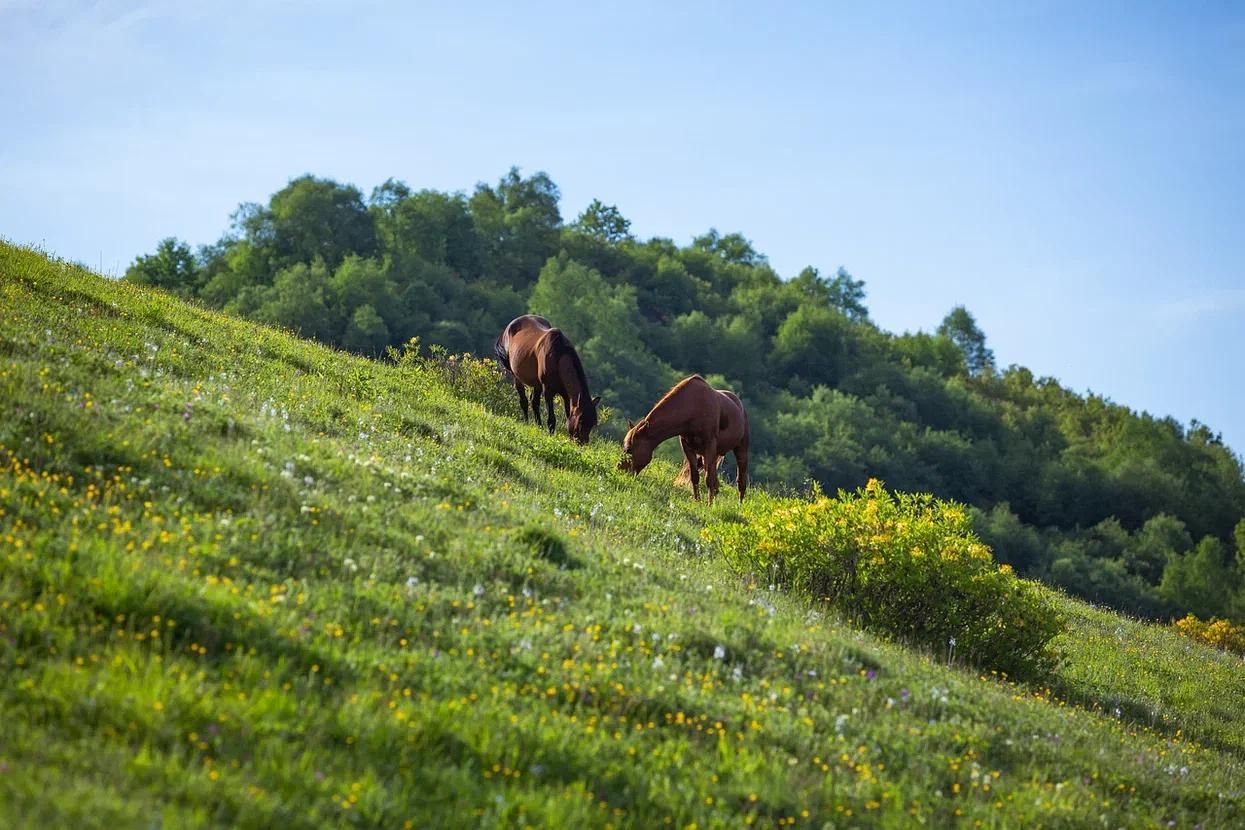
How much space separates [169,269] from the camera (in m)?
72.0

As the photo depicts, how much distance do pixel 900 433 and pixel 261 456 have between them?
89544 millimetres

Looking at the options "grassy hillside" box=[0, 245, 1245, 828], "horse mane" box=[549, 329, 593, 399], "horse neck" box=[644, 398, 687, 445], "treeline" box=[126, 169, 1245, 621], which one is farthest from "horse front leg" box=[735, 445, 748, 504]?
"treeline" box=[126, 169, 1245, 621]

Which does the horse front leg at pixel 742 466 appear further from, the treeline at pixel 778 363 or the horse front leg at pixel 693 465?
the treeline at pixel 778 363

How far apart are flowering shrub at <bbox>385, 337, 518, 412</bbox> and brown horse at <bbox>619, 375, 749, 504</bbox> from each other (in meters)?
4.68

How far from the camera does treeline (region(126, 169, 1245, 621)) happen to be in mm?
78106

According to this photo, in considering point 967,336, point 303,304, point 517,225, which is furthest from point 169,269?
point 967,336

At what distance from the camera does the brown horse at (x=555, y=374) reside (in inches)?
809

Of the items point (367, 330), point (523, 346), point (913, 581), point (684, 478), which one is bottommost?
point (913, 581)

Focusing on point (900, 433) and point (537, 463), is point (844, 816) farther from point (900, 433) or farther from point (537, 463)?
point (900, 433)

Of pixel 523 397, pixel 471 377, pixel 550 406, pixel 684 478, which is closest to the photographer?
pixel 684 478

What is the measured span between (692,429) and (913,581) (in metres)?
7.36

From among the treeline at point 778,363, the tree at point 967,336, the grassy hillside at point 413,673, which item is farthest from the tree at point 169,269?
the tree at point 967,336

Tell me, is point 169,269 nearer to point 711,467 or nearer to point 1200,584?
point 711,467

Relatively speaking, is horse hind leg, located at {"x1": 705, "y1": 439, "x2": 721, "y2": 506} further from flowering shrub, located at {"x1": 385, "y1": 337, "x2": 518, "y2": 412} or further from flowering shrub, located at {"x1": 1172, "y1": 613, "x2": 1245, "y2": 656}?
flowering shrub, located at {"x1": 1172, "y1": 613, "x2": 1245, "y2": 656}
